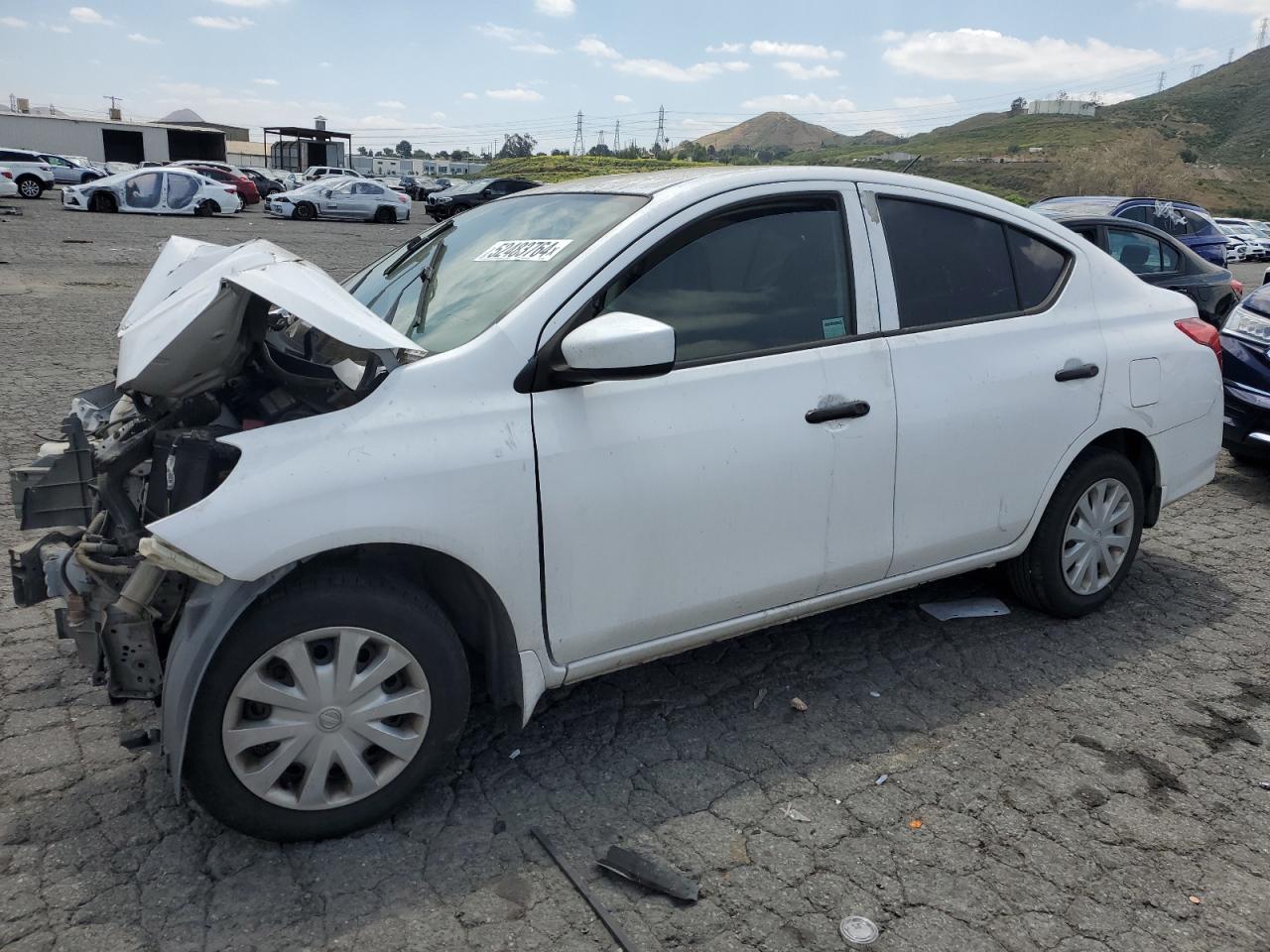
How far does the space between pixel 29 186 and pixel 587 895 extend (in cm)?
3924

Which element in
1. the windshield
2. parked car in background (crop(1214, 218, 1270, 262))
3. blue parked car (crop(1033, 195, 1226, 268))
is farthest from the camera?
parked car in background (crop(1214, 218, 1270, 262))

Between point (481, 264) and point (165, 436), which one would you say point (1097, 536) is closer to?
point (481, 264)

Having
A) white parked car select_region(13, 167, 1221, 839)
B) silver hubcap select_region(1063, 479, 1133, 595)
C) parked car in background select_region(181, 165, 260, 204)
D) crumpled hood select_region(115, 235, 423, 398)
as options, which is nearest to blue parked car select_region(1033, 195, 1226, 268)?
silver hubcap select_region(1063, 479, 1133, 595)

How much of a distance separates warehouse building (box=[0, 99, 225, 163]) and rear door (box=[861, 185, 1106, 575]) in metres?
67.7

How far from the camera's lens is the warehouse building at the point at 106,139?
5834 centimetres

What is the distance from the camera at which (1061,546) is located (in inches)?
161

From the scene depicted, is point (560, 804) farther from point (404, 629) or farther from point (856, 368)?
point (856, 368)

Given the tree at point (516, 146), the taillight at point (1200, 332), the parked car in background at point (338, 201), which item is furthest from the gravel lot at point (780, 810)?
the tree at point (516, 146)

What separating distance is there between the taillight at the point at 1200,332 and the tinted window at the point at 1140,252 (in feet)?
20.8

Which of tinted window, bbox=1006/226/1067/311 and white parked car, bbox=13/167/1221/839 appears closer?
white parked car, bbox=13/167/1221/839

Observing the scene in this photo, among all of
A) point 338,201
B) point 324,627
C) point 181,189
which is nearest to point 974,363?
point 324,627

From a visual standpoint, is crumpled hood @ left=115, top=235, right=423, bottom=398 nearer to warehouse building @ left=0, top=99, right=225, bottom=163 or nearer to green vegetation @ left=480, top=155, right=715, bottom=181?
green vegetation @ left=480, top=155, right=715, bottom=181

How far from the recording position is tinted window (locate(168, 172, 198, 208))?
93.0 feet

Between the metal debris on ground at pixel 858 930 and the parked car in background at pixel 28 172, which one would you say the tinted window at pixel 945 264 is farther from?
the parked car in background at pixel 28 172
